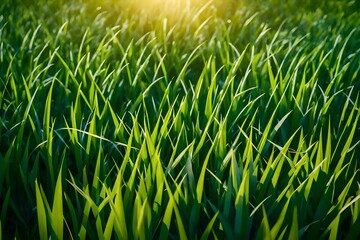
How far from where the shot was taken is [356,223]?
3.45 ft

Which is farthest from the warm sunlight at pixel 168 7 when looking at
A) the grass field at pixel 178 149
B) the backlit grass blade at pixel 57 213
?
the backlit grass blade at pixel 57 213

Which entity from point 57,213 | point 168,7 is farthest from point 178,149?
point 168,7

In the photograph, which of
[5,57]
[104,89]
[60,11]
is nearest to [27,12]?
[60,11]

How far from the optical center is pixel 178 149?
4.29 ft

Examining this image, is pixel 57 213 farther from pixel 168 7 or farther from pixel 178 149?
pixel 168 7

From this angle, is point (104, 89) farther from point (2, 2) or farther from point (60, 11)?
point (2, 2)

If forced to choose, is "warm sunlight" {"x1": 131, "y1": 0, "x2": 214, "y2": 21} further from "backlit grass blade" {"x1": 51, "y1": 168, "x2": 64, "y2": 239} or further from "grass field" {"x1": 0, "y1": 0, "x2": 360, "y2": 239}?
"backlit grass blade" {"x1": 51, "y1": 168, "x2": 64, "y2": 239}

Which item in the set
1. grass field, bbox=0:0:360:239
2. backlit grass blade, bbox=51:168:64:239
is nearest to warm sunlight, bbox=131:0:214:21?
grass field, bbox=0:0:360:239

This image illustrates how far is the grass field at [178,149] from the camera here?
1.03 metres

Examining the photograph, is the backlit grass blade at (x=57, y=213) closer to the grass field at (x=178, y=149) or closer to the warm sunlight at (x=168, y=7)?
the grass field at (x=178, y=149)

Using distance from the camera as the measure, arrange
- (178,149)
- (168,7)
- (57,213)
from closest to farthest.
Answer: (57,213)
(178,149)
(168,7)

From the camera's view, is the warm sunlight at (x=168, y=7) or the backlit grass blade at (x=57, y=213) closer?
the backlit grass blade at (x=57, y=213)

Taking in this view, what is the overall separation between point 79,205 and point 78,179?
19cm

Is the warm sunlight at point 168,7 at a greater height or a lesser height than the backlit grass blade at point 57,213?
lesser
